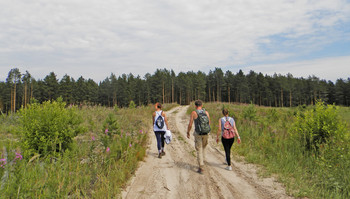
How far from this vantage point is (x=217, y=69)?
79562 mm

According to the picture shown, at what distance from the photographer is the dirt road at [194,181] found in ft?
13.9

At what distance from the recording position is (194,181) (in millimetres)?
4926

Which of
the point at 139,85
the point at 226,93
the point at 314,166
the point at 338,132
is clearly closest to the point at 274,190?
the point at 314,166

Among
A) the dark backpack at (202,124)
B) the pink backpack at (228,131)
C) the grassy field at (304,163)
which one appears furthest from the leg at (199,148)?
the grassy field at (304,163)

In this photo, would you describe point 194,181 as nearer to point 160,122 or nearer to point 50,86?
point 160,122

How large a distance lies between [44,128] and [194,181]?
4.61m

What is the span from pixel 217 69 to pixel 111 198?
79.9 meters

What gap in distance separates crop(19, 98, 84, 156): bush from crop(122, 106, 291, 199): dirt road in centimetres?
251

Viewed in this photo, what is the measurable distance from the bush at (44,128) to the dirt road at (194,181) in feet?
8.22

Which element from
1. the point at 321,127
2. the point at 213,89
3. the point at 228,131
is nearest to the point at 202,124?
the point at 228,131

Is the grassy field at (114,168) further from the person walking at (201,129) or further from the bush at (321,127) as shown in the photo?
the person walking at (201,129)

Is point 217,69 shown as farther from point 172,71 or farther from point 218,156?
point 218,156

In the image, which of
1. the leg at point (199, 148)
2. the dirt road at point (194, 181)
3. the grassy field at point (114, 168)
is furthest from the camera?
the leg at point (199, 148)

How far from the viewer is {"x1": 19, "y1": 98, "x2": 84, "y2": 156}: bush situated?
503 centimetres
